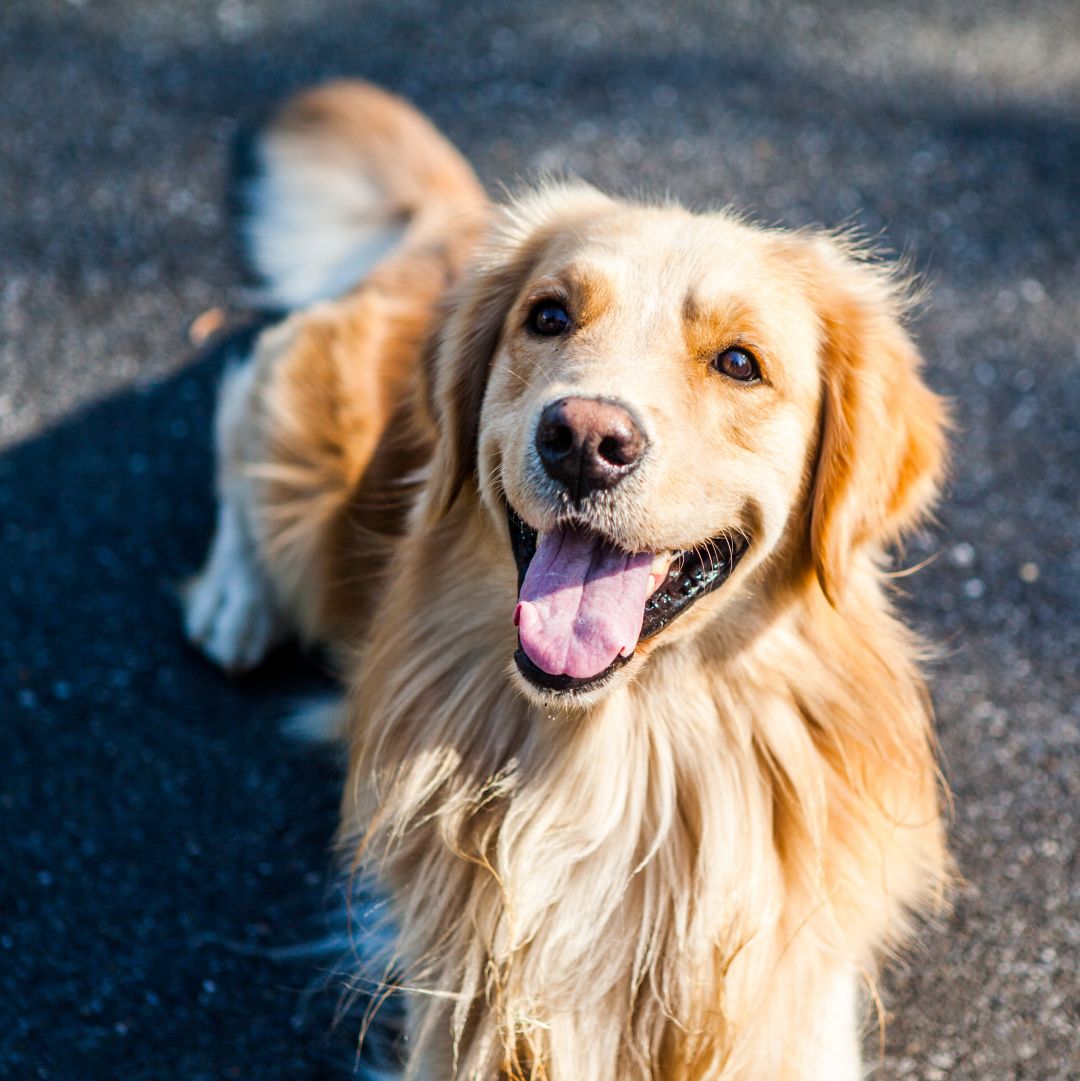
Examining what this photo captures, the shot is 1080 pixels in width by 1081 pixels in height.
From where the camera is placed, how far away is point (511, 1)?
5.82 m

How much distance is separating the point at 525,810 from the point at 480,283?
119cm

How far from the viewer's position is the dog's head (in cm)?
209

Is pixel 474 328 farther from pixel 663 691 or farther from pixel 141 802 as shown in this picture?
pixel 141 802

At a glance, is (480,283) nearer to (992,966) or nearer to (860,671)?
(860,671)

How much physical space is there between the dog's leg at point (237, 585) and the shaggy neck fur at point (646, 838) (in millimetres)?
1052

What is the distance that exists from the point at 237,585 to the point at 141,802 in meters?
0.68

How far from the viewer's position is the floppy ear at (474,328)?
2.48 meters

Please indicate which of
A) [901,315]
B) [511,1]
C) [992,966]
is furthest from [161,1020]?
[511,1]

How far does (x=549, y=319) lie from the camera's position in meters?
2.37

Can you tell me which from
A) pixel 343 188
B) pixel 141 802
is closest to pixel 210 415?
pixel 343 188

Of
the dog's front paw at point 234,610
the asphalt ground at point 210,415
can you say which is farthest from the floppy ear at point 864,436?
the dog's front paw at point 234,610

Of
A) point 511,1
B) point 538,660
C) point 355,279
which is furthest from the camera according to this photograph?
point 511,1

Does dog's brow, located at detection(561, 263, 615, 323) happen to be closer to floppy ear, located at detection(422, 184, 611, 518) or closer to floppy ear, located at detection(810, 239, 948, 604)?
floppy ear, located at detection(422, 184, 611, 518)

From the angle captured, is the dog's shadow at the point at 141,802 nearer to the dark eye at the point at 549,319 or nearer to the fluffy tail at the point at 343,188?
the fluffy tail at the point at 343,188
